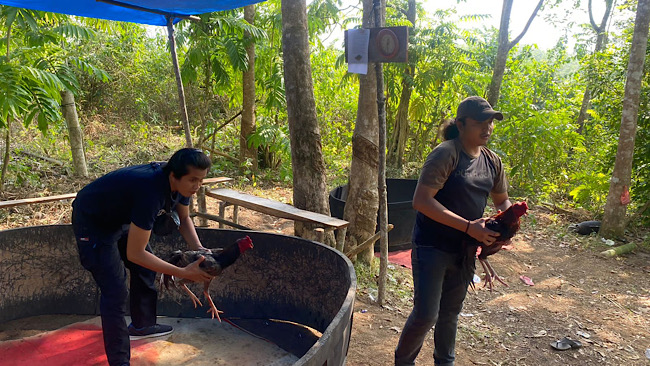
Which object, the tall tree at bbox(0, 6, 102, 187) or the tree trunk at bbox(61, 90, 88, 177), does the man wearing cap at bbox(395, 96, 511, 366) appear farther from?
the tree trunk at bbox(61, 90, 88, 177)

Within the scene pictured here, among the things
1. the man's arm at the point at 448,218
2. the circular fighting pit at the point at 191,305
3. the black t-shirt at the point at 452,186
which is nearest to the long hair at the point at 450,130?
the black t-shirt at the point at 452,186

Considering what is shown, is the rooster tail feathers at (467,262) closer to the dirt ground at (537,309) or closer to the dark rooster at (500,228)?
the dark rooster at (500,228)

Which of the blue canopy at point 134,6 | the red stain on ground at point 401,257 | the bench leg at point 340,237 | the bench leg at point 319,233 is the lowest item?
the red stain on ground at point 401,257

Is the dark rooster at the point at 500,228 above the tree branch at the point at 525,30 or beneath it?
beneath

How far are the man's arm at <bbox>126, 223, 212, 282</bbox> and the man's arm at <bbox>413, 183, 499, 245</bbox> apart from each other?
1.22m

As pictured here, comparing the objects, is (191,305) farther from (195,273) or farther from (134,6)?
(134,6)

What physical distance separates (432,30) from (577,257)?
435 cm

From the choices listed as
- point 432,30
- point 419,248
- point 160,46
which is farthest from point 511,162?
point 160,46

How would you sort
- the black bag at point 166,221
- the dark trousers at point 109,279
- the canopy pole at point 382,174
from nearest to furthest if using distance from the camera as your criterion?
the dark trousers at point 109,279, the black bag at point 166,221, the canopy pole at point 382,174

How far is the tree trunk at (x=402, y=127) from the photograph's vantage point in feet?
27.2

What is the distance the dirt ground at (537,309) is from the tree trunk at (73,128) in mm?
1129

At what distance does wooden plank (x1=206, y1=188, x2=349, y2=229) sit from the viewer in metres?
3.74

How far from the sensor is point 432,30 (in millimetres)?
7848

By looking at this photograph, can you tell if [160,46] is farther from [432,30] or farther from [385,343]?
[385,343]
